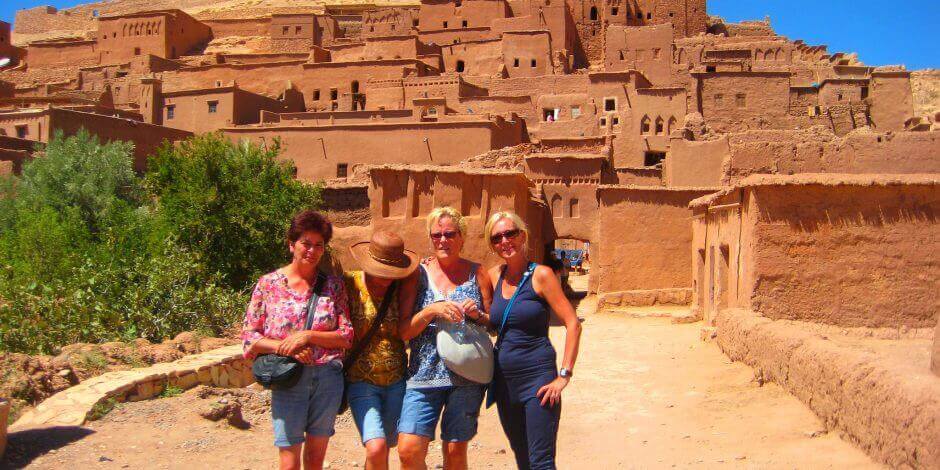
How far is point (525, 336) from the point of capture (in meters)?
4.35

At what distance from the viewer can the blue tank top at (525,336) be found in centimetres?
433

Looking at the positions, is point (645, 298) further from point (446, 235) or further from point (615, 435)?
point (446, 235)

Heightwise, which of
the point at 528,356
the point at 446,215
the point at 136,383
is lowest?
the point at 136,383

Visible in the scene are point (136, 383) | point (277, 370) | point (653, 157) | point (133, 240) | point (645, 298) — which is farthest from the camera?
point (653, 157)

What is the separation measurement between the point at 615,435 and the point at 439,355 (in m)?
4.12

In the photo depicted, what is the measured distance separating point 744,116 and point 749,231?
22374 mm

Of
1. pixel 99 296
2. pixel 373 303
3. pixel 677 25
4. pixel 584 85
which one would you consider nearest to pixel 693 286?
pixel 99 296

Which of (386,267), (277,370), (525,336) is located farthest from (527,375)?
(277,370)

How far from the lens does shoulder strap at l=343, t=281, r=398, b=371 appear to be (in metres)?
4.39

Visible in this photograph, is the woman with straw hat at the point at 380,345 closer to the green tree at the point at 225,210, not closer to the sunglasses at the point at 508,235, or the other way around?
the sunglasses at the point at 508,235

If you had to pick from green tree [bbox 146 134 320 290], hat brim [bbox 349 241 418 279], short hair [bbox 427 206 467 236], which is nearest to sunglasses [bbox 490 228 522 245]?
short hair [bbox 427 206 467 236]

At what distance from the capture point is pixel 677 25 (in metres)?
44.2

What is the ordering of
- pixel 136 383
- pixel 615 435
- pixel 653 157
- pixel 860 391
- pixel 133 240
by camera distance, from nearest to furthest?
pixel 860 391 → pixel 136 383 → pixel 615 435 → pixel 133 240 → pixel 653 157

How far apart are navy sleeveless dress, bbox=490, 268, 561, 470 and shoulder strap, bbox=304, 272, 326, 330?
961 millimetres
